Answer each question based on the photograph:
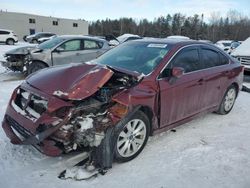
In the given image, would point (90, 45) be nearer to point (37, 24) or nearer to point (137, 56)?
point (137, 56)

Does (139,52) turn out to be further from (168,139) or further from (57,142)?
(57,142)

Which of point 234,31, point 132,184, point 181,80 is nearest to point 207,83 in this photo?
point 181,80

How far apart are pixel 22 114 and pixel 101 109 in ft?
3.40

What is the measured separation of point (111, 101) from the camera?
3.84 meters

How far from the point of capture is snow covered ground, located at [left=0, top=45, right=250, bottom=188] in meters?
3.62

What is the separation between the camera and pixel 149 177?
377 centimetres

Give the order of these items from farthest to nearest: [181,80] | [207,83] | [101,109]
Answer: [207,83] → [181,80] → [101,109]

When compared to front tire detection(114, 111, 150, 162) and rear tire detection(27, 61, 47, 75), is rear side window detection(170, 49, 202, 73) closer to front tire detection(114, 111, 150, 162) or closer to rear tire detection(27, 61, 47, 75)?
front tire detection(114, 111, 150, 162)

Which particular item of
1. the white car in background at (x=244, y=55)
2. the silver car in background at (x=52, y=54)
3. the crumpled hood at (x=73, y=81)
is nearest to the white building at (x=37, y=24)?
the silver car in background at (x=52, y=54)

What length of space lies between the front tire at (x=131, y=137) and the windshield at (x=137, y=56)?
750 millimetres

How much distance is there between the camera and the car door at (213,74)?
5.47m

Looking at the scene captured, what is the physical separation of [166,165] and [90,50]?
24.7 feet

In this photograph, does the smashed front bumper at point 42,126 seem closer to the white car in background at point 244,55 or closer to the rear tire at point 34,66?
the rear tire at point 34,66

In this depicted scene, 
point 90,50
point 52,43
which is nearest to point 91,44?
point 90,50
